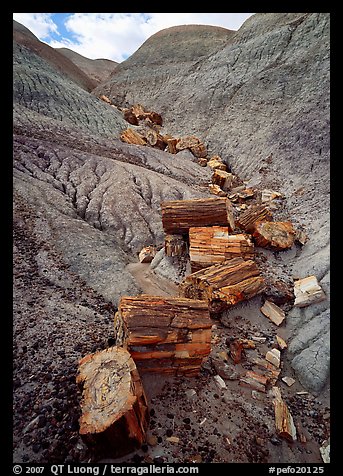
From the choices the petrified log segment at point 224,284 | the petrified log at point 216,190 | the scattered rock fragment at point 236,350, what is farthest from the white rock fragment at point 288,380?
the petrified log at point 216,190

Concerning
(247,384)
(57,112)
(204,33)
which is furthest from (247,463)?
(204,33)

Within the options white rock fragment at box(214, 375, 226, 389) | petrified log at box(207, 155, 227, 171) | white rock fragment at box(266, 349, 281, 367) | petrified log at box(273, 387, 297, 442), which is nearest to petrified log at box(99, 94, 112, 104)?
petrified log at box(207, 155, 227, 171)

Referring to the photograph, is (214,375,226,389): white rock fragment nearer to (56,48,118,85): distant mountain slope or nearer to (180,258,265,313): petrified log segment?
(180,258,265,313): petrified log segment

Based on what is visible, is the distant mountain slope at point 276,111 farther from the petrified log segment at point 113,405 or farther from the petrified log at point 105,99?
the petrified log segment at point 113,405

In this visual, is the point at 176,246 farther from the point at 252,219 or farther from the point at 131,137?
the point at 131,137

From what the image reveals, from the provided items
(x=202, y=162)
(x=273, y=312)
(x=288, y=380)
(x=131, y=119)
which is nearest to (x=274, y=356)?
(x=288, y=380)
